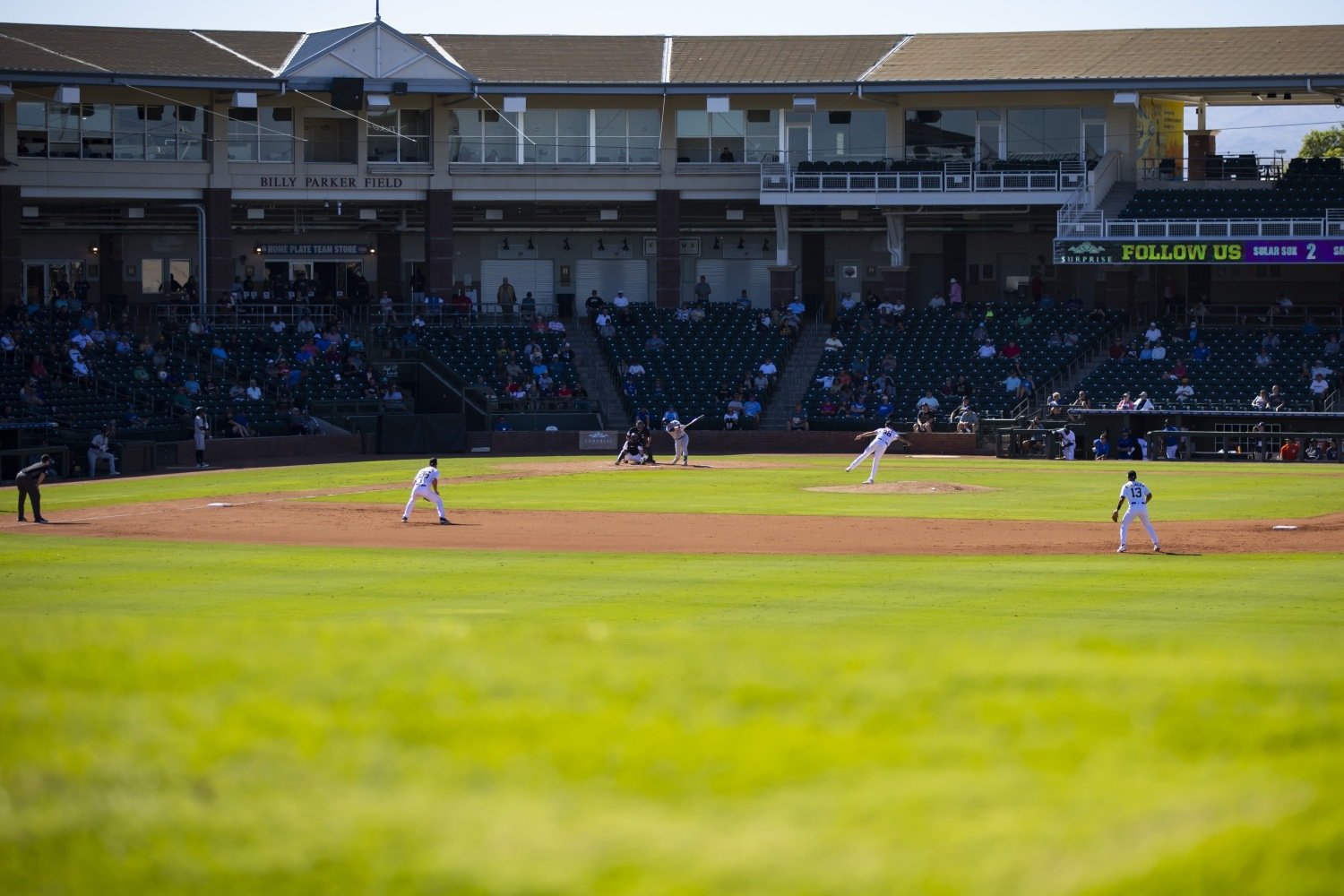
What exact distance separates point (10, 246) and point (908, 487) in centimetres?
3478

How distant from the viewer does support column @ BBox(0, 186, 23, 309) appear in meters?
54.7

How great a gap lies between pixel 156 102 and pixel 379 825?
59179 millimetres

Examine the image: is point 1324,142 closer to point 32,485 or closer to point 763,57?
point 763,57

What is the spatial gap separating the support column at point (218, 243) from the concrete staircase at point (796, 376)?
20330mm

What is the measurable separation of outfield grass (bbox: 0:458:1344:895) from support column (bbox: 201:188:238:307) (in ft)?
179

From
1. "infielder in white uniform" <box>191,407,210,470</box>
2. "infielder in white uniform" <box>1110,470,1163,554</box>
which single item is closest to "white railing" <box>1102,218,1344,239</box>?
"infielder in white uniform" <box>191,407,210,470</box>

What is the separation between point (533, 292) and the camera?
6544 cm

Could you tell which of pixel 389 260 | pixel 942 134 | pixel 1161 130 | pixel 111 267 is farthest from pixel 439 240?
pixel 1161 130

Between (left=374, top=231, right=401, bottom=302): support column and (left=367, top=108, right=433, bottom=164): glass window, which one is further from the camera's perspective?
(left=374, top=231, right=401, bottom=302): support column

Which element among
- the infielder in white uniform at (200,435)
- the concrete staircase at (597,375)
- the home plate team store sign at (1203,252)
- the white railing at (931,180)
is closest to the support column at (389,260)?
the concrete staircase at (597,375)

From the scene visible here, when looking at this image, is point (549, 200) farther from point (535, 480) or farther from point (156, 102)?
point (535, 480)

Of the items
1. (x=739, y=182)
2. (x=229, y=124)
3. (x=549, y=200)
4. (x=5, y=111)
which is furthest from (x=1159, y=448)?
(x=5, y=111)

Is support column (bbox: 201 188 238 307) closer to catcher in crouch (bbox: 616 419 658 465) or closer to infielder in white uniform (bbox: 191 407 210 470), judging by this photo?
infielder in white uniform (bbox: 191 407 210 470)

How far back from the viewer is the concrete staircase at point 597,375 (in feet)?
177
